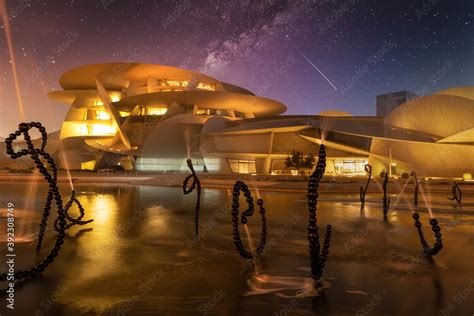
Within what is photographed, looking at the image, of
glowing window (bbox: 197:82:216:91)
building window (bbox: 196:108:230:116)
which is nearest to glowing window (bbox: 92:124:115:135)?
building window (bbox: 196:108:230:116)

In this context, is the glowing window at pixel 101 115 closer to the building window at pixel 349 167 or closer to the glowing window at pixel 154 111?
the glowing window at pixel 154 111

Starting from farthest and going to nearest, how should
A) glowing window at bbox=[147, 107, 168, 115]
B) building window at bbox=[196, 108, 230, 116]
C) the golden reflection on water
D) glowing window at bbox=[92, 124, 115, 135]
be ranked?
1. glowing window at bbox=[92, 124, 115, 135]
2. building window at bbox=[196, 108, 230, 116]
3. glowing window at bbox=[147, 107, 168, 115]
4. the golden reflection on water

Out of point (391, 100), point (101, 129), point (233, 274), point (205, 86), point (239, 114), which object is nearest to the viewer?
point (233, 274)

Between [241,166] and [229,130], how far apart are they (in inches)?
197

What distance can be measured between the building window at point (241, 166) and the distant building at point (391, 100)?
34.0 m

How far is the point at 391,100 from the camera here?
73125 millimetres

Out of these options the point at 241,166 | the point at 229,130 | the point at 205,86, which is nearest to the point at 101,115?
the point at 205,86

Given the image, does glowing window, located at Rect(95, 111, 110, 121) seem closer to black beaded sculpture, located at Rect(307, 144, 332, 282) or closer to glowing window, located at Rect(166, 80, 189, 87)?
glowing window, located at Rect(166, 80, 189, 87)

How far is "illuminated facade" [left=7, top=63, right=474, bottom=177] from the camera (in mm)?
37469

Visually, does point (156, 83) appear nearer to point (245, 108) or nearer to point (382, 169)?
point (245, 108)

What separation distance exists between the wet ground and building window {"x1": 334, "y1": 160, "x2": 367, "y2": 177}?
Result: 3626 cm

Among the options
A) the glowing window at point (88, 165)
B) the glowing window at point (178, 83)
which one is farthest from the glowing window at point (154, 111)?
the glowing window at point (88, 165)

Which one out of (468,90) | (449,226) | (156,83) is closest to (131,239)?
(449,226)

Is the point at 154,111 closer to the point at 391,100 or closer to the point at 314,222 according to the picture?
the point at 391,100
